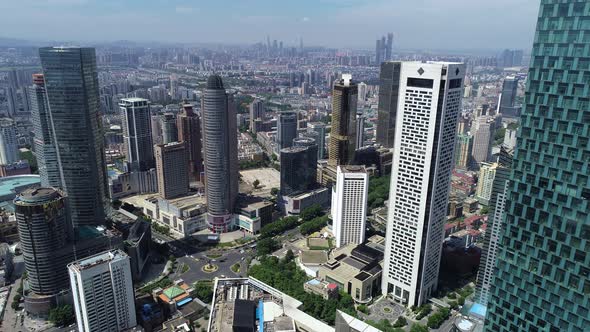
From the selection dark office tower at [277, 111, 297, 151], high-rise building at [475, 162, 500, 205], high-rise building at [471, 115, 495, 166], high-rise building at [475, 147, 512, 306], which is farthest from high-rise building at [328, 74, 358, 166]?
high-rise building at [475, 147, 512, 306]

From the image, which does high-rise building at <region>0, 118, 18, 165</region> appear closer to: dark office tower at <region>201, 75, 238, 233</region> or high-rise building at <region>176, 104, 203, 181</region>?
high-rise building at <region>176, 104, 203, 181</region>

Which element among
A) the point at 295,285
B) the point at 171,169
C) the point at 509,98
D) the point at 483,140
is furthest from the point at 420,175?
the point at 509,98

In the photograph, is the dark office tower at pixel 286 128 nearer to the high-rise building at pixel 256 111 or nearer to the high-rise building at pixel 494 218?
the high-rise building at pixel 256 111

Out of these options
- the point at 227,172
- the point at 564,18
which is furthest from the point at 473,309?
the point at 227,172

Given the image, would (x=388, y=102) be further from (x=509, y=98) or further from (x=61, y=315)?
(x=61, y=315)

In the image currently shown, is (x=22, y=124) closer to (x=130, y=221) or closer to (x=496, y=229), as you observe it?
(x=130, y=221)

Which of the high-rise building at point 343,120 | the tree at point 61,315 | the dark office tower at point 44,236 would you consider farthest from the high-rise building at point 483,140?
the tree at point 61,315
